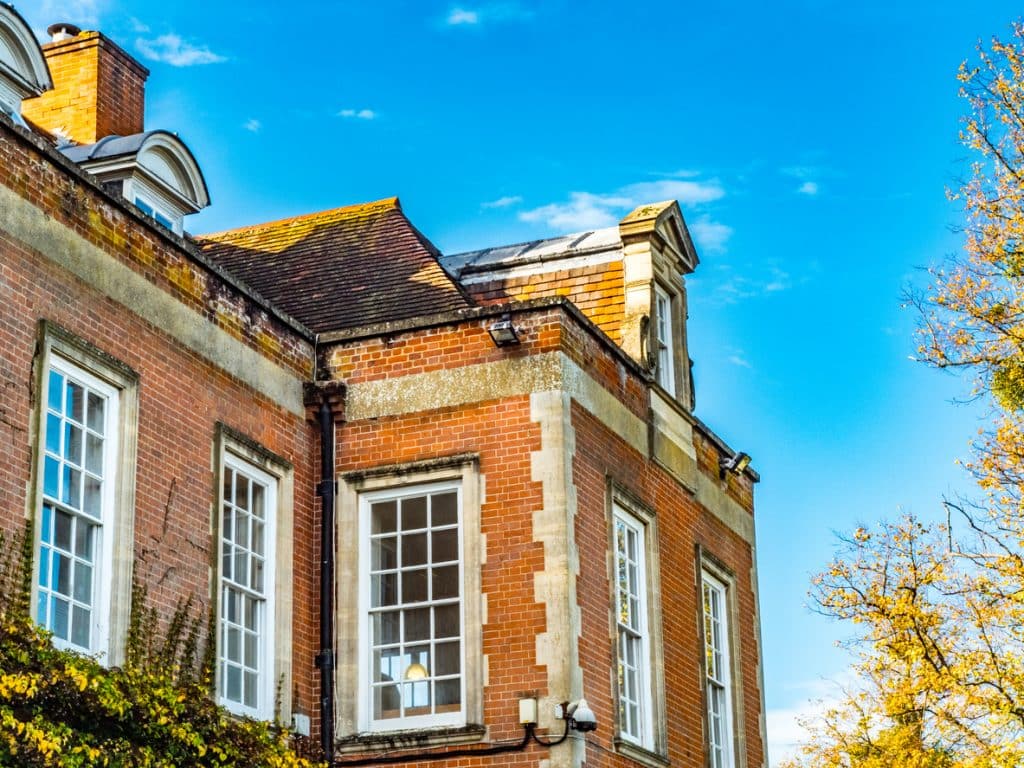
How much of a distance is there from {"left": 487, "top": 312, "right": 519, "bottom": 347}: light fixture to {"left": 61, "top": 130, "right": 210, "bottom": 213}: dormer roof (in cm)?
459

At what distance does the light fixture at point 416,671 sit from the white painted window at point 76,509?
3509 millimetres

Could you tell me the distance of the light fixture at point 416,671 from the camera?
1565 cm

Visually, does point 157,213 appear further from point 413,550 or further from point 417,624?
point 417,624

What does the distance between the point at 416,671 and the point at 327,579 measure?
1233 millimetres

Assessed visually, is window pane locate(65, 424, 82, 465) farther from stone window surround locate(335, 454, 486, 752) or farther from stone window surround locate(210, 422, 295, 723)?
stone window surround locate(335, 454, 486, 752)

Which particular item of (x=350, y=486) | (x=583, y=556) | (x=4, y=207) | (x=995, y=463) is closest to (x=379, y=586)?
(x=350, y=486)

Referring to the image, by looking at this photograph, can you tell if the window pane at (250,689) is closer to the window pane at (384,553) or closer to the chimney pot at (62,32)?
the window pane at (384,553)

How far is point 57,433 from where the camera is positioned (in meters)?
13.1

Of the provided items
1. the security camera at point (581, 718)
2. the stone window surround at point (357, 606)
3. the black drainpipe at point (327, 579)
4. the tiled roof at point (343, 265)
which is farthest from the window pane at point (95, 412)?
the security camera at point (581, 718)

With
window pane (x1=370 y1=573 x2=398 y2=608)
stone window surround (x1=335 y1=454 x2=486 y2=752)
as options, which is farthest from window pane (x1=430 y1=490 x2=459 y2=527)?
window pane (x1=370 y1=573 x2=398 y2=608)

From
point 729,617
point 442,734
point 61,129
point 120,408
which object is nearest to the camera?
point 120,408

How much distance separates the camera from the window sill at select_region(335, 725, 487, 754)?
1498 centimetres

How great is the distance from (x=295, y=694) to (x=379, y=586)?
1341 millimetres

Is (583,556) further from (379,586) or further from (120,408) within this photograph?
(120,408)
